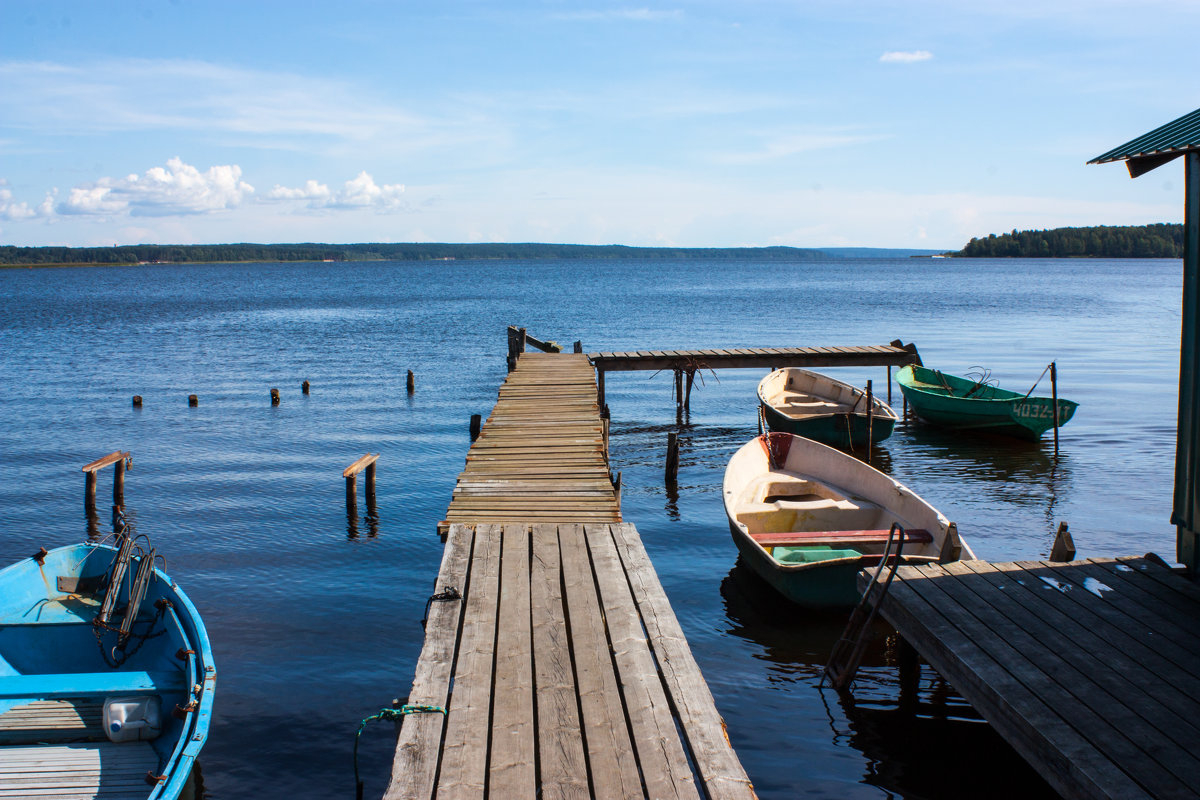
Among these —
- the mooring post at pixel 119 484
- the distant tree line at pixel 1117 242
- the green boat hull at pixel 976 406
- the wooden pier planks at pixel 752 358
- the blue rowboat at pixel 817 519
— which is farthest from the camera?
the distant tree line at pixel 1117 242

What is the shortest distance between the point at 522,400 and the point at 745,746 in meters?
9.38

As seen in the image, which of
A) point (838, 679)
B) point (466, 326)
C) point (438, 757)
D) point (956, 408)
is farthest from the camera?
point (466, 326)

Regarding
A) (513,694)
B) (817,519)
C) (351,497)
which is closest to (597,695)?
(513,694)

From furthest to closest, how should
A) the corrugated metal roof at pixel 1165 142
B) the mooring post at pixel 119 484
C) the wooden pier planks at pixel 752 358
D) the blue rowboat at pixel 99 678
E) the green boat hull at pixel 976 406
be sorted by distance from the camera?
1. the wooden pier planks at pixel 752 358
2. the green boat hull at pixel 976 406
3. the mooring post at pixel 119 484
4. the corrugated metal roof at pixel 1165 142
5. the blue rowboat at pixel 99 678

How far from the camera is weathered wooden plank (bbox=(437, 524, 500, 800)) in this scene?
4.50 meters

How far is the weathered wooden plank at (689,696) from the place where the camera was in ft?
14.6

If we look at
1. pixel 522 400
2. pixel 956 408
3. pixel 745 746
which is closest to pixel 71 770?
pixel 745 746

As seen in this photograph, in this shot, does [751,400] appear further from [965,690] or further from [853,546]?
[965,690]

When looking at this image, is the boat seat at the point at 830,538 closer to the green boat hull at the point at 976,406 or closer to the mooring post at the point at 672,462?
the mooring post at the point at 672,462

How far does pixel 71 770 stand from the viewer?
6598 mm

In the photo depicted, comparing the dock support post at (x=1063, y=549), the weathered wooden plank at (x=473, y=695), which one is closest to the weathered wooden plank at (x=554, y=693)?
the weathered wooden plank at (x=473, y=695)

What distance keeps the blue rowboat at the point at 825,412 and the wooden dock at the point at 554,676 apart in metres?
12.4

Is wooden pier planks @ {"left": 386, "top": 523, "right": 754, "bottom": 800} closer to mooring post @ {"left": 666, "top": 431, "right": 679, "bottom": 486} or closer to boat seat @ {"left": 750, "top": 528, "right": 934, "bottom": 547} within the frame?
boat seat @ {"left": 750, "top": 528, "right": 934, "bottom": 547}

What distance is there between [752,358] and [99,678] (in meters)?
19.0
